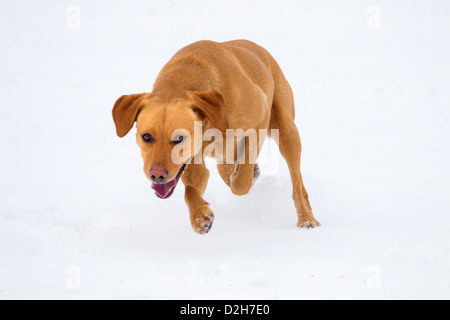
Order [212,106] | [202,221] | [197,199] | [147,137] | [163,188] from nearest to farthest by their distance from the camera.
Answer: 1. [147,137]
2. [163,188]
3. [212,106]
4. [202,221]
5. [197,199]

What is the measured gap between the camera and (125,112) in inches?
151

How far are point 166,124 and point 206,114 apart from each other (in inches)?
13.1

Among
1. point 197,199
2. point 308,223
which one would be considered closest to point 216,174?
point 308,223

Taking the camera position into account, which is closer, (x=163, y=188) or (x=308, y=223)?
(x=163, y=188)

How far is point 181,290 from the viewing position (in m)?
3.14

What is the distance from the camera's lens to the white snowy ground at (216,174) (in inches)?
132

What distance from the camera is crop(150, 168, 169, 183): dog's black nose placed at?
346 cm

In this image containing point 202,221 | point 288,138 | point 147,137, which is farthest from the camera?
point 288,138

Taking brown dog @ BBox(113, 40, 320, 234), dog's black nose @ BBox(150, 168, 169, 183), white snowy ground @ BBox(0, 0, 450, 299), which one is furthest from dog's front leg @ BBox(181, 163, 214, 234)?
dog's black nose @ BBox(150, 168, 169, 183)

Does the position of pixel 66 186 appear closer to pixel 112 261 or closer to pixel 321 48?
pixel 112 261

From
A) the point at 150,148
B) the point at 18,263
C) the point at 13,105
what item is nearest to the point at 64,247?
the point at 18,263

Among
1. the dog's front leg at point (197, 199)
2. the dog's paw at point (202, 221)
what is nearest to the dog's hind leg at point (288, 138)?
the dog's front leg at point (197, 199)

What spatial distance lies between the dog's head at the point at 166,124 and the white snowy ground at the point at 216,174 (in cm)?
62

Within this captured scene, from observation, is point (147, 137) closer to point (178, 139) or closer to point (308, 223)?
point (178, 139)
